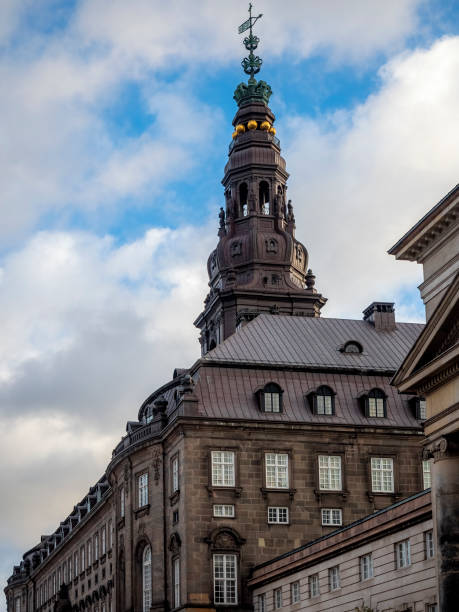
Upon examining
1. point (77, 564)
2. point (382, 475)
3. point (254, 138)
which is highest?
point (254, 138)

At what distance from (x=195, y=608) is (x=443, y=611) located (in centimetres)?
3281

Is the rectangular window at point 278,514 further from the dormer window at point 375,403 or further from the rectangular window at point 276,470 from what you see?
the dormer window at point 375,403

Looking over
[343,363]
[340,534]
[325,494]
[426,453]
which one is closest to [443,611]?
[426,453]

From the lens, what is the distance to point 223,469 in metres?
80.8

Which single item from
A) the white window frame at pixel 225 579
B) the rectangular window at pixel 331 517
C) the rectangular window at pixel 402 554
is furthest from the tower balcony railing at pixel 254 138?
the rectangular window at pixel 402 554

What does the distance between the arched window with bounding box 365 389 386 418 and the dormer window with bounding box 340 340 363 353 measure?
172 inches

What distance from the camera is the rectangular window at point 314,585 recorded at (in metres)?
66.4

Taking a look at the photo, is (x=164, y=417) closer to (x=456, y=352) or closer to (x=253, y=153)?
(x=253, y=153)

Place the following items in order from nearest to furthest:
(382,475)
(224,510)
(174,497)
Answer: (224,510)
(174,497)
(382,475)

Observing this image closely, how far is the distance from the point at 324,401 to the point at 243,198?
108 ft

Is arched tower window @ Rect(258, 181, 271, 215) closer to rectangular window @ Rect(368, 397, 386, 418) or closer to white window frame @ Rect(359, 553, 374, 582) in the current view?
rectangular window @ Rect(368, 397, 386, 418)

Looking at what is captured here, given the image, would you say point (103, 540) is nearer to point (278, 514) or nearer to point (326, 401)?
point (278, 514)

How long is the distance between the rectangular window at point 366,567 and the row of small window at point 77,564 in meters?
44.1

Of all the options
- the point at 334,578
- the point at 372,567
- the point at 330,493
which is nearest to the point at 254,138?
the point at 330,493
